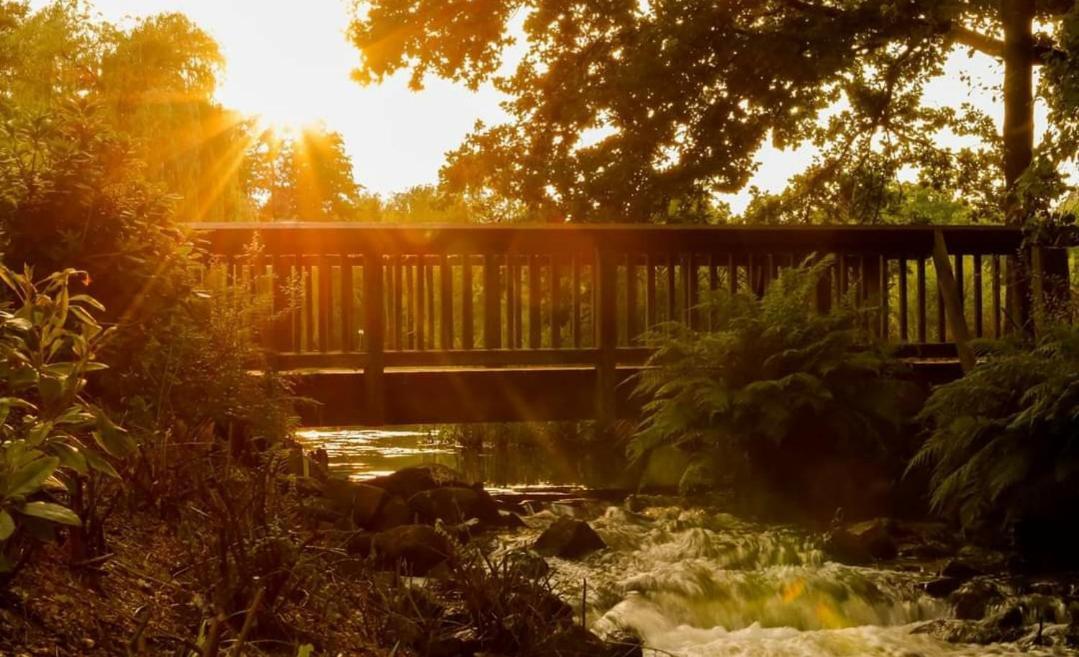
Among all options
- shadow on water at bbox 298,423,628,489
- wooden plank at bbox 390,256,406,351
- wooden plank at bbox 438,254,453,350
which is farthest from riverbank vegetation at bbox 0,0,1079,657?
shadow on water at bbox 298,423,628,489

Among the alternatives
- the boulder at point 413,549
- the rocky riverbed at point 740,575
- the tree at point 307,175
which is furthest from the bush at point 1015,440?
the tree at point 307,175

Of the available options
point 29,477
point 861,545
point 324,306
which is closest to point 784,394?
point 861,545

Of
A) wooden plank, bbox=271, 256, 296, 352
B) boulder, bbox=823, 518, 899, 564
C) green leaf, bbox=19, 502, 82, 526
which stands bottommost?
boulder, bbox=823, 518, 899, 564

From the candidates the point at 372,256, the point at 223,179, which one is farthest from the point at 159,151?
the point at 372,256

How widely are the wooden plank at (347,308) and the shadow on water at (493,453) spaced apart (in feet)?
3.18

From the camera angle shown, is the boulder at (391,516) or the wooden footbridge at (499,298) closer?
the boulder at (391,516)

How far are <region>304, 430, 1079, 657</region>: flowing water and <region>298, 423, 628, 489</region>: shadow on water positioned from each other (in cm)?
258

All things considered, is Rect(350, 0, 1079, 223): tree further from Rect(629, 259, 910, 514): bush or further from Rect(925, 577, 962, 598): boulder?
Rect(925, 577, 962, 598): boulder

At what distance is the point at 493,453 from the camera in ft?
46.2

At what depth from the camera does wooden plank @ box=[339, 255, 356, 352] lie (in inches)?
381

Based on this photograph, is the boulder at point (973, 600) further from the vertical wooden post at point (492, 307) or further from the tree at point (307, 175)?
the tree at point (307, 175)

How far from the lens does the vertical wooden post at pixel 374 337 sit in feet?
31.6

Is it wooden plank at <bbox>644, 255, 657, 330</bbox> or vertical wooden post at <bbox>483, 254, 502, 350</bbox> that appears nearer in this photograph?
vertical wooden post at <bbox>483, 254, 502, 350</bbox>

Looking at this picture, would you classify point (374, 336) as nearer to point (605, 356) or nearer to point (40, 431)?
point (605, 356)
